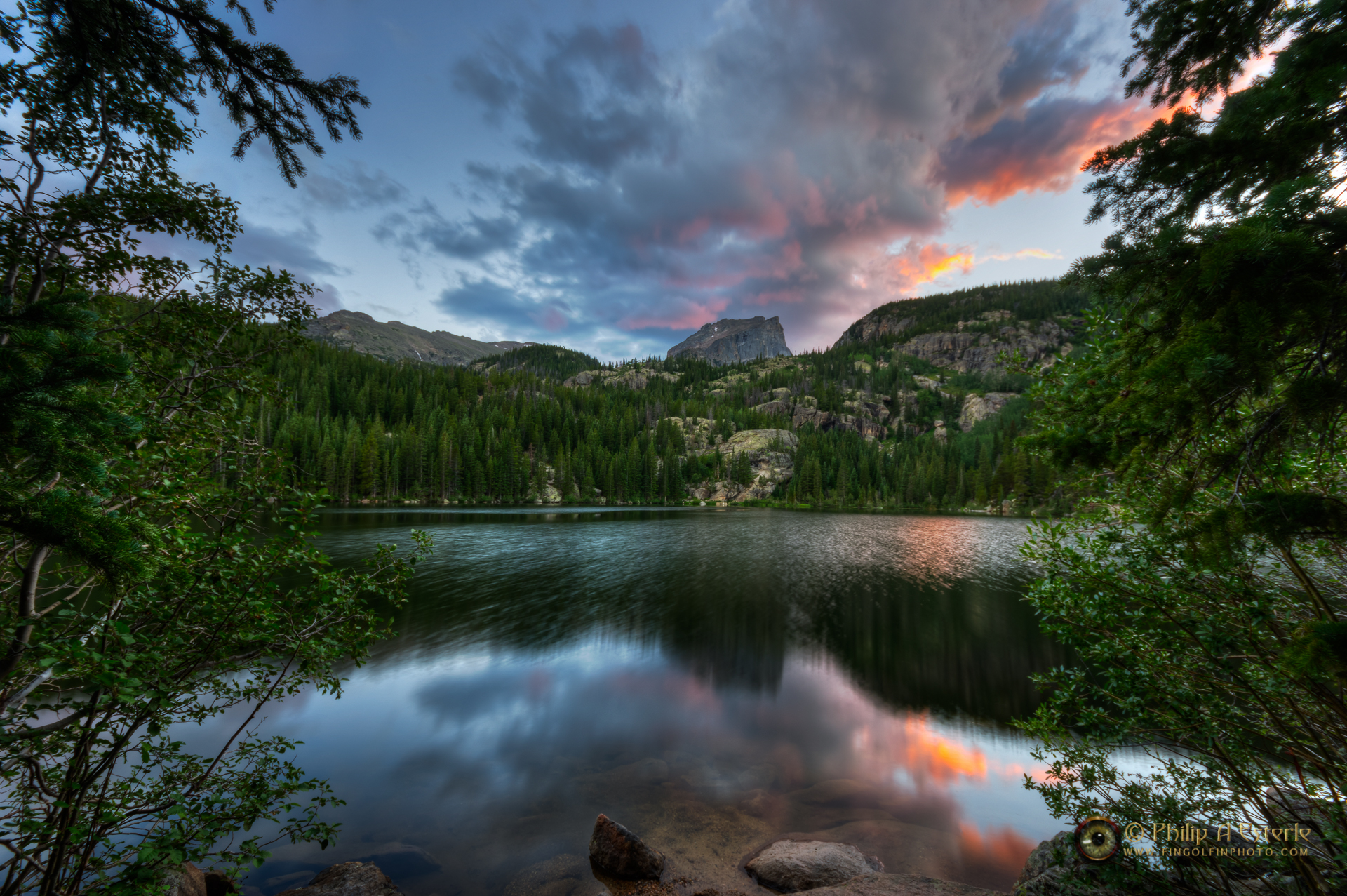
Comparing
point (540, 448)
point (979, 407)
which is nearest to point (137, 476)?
point (540, 448)

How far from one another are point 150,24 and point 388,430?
12125 cm

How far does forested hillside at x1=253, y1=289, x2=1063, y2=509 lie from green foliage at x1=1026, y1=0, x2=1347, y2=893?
3232 inches

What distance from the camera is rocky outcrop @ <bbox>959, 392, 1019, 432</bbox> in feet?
549

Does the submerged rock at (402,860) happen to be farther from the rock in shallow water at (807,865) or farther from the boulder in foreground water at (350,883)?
the rock in shallow water at (807,865)

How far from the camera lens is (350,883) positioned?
577 cm

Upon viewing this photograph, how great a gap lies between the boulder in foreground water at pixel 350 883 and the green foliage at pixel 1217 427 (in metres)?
8.77

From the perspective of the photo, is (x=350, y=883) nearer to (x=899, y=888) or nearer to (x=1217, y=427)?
(x=899, y=888)

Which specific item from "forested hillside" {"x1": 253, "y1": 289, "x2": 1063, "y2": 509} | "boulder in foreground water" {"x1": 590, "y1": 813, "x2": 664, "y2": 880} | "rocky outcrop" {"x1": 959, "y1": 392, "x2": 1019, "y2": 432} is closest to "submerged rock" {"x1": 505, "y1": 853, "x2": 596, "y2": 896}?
"boulder in foreground water" {"x1": 590, "y1": 813, "x2": 664, "y2": 880}

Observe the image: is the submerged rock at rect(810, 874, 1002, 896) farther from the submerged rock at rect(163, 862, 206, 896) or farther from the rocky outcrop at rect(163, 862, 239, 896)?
the submerged rock at rect(163, 862, 206, 896)

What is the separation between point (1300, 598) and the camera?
561 centimetres

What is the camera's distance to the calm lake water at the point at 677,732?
24.5 ft

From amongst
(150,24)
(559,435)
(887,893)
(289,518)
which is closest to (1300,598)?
(887,893)

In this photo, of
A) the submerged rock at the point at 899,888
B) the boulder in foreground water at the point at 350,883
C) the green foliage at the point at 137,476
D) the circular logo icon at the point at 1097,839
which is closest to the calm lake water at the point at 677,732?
the boulder in foreground water at the point at 350,883

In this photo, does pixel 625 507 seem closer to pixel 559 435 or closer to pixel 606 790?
pixel 559 435
